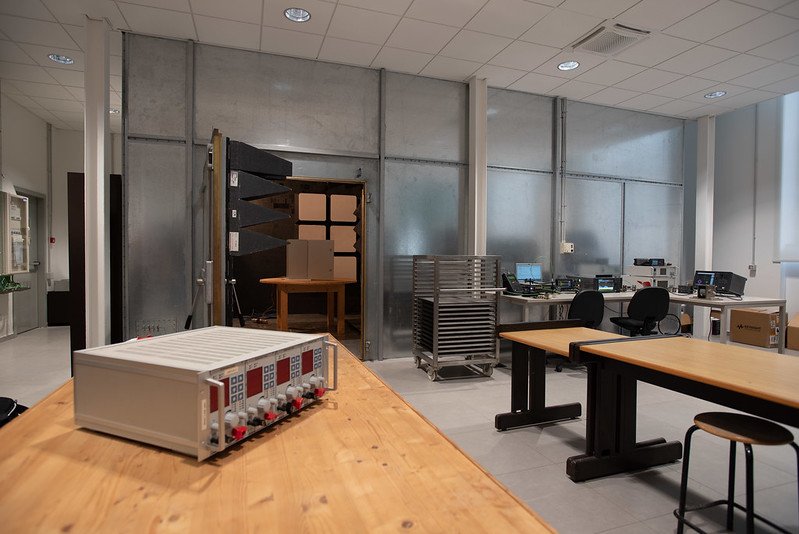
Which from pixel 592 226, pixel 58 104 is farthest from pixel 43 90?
pixel 592 226

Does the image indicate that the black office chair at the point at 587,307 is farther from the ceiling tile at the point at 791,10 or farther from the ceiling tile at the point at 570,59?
the ceiling tile at the point at 791,10

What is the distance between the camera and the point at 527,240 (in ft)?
18.2

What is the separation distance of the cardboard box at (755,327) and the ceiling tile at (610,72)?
373 centimetres

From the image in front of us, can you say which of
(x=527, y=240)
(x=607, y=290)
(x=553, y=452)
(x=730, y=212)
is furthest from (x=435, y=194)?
(x=730, y=212)

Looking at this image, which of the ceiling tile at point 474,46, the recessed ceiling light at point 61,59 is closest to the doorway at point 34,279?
the recessed ceiling light at point 61,59

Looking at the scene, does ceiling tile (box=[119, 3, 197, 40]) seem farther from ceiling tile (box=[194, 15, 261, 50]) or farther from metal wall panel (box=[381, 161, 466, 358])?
metal wall panel (box=[381, 161, 466, 358])

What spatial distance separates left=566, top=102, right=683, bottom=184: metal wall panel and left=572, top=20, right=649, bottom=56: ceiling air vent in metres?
1.42

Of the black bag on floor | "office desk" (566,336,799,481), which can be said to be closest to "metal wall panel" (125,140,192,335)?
the black bag on floor

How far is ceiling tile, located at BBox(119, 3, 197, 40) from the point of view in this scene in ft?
12.0

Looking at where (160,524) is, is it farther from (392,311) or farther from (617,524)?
(392,311)

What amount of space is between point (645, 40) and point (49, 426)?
5.28 m

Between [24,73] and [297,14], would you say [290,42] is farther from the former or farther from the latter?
[24,73]

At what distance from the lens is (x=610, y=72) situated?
16.0 feet

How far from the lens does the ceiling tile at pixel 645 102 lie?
5.65 m
